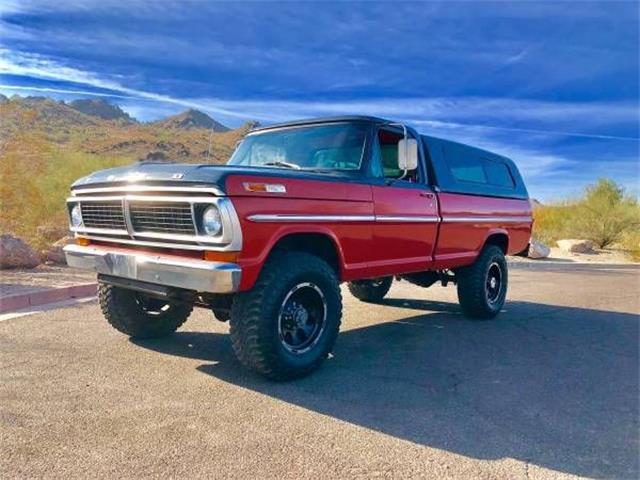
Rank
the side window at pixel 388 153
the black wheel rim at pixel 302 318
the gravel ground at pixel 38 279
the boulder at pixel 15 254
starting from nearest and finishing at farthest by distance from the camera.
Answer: the black wheel rim at pixel 302 318 < the side window at pixel 388 153 < the gravel ground at pixel 38 279 < the boulder at pixel 15 254

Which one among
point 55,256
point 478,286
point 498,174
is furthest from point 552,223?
point 55,256

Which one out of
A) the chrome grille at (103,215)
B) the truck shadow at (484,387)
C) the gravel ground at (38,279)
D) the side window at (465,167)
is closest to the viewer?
the truck shadow at (484,387)

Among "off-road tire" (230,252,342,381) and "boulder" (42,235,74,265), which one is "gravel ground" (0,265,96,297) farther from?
"off-road tire" (230,252,342,381)

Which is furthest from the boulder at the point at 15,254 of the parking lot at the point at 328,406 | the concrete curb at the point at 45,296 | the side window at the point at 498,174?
the side window at the point at 498,174

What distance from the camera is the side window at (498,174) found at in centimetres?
766

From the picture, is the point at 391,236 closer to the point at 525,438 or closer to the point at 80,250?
the point at 525,438

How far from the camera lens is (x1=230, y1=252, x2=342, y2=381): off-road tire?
4012 mm

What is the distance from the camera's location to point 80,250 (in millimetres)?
4684

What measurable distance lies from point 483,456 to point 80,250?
3.55m

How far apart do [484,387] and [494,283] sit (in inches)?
134

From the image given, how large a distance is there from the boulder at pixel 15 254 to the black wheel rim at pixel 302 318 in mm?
6352

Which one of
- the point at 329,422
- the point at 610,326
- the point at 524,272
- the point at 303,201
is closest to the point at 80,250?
the point at 303,201

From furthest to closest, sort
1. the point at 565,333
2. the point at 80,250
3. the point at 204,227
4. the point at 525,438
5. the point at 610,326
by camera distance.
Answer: the point at 610,326, the point at 565,333, the point at 80,250, the point at 204,227, the point at 525,438

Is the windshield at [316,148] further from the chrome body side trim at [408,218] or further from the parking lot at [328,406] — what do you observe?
the parking lot at [328,406]
